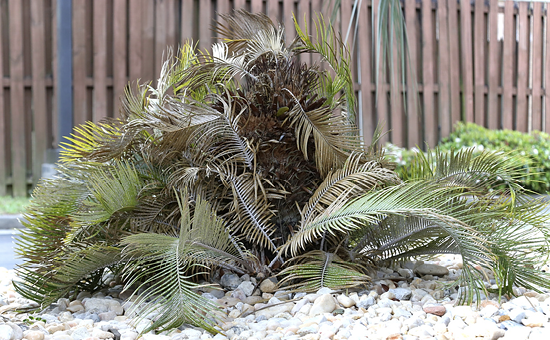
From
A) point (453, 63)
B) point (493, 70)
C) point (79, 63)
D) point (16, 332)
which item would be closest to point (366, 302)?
point (16, 332)

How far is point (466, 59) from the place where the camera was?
809 cm

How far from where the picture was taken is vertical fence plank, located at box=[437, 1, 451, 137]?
780 centimetres

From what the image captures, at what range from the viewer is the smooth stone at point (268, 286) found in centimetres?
244

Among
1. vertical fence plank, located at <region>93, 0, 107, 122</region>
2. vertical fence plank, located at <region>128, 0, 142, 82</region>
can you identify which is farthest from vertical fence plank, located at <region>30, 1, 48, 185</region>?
vertical fence plank, located at <region>128, 0, 142, 82</region>

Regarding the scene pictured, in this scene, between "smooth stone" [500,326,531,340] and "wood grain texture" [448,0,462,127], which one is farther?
"wood grain texture" [448,0,462,127]

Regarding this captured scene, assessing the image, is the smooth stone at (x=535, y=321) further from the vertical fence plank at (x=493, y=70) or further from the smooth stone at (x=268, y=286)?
the vertical fence plank at (x=493, y=70)

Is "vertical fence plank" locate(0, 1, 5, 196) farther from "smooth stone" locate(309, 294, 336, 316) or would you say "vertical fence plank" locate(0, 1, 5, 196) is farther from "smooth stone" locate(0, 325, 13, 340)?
"smooth stone" locate(309, 294, 336, 316)

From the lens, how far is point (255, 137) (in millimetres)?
2676

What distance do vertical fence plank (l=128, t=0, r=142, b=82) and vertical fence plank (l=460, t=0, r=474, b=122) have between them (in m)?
4.92

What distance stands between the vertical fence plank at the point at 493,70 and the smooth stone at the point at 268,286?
6848 mm

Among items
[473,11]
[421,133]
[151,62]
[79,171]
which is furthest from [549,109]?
[79,171]

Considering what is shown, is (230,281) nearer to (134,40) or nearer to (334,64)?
(334,64)

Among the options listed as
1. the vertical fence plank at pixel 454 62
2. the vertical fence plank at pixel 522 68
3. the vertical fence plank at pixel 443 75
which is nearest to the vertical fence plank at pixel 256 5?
the vertical fence plank at pixel 443 75

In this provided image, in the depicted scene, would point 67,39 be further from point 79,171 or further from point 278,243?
point 278,243
